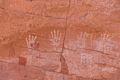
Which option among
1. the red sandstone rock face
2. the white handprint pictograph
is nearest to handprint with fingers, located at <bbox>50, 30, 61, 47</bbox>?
the red sandstone rock face

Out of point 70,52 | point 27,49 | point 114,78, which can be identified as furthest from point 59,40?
point 114,78

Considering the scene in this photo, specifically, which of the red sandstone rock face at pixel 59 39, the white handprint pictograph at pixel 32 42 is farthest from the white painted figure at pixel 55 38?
the white handprint pictograph at pixel 32 42

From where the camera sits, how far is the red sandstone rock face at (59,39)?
205 cm

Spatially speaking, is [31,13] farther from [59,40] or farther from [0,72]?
[0,72]

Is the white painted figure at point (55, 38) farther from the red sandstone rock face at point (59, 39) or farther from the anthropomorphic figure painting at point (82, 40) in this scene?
the anthropomorphic figure painting at point (82, 40)

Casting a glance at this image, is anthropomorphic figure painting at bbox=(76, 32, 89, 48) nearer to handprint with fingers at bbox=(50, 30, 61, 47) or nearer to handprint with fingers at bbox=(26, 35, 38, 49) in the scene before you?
handprint with fingers at bbox=(50, 30, 61, 47)

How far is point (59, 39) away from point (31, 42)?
0.23m

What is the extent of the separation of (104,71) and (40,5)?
68 cm

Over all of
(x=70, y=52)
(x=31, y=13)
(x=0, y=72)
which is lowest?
(x=0, y=72)

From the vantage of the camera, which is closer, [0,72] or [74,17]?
[74,17]

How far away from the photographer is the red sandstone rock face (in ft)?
6.73

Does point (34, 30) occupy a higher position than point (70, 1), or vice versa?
point (70, 1)

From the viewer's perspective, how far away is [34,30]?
86.4 inches

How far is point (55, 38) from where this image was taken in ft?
7.04
